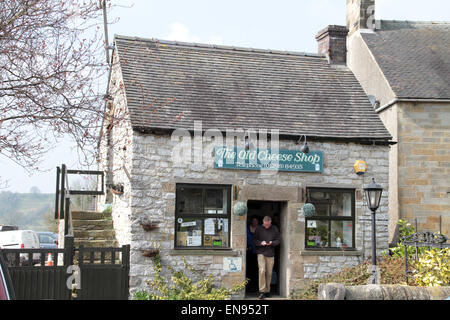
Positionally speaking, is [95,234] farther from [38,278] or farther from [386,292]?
[386,292]

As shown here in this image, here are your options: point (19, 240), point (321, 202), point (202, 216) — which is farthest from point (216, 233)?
point (19, 240)

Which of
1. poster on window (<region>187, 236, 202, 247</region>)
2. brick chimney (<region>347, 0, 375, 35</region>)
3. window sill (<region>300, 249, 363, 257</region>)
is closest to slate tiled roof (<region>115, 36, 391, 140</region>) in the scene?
poster on window (<region>187, 236, 202, 247</region>)

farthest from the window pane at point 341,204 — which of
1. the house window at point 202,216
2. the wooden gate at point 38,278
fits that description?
the wooden gate at point 38,278

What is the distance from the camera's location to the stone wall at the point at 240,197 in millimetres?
11891

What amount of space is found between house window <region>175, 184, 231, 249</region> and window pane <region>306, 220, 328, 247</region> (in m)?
1.80

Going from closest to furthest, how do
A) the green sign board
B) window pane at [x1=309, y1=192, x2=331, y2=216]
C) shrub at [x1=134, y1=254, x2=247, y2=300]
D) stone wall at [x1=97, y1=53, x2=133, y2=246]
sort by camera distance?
shrub at [x1=134, y1=254, x2=247, y2=300], stone wall at [x1=97, y1=53, x2=133, y2=246], the green sign board, window pane at [x1=309, y1=192, x2=331, y2=216]

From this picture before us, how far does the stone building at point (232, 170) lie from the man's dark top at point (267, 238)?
31 cm

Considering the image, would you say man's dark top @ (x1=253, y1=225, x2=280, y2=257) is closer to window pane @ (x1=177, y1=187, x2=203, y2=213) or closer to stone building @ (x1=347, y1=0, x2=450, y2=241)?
window pane @ (x1=177, y1=187, x2=203, y2=213)

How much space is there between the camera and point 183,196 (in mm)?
12266

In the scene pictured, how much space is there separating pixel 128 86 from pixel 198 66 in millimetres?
2192

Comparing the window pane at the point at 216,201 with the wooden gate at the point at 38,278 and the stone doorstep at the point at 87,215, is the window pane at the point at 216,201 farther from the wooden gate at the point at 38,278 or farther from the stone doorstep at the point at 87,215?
the stone doorstep at the point at 87,215

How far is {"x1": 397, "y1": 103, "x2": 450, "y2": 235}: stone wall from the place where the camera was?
15289 millimetres

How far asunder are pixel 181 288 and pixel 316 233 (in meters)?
3.26

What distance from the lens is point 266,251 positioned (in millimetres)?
12359
